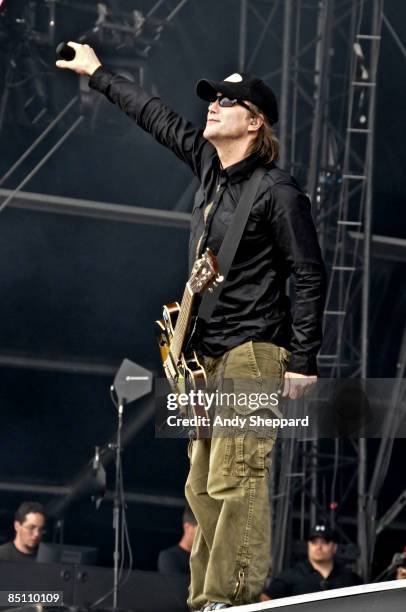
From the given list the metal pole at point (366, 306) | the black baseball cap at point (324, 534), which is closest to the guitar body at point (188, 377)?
the black baseball cap at point (324, 534)

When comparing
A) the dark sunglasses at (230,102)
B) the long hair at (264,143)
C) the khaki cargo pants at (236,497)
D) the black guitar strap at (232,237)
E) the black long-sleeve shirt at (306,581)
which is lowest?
the black long-sleeve shirt at (306,581)

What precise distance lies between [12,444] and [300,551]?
242cm

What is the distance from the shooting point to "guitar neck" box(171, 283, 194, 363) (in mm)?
4949

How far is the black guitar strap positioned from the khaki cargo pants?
20 cm

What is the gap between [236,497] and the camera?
4.75m

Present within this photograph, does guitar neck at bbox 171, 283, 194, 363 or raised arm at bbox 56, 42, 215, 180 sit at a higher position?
raised arm at bbox 56, 42, 215, 180

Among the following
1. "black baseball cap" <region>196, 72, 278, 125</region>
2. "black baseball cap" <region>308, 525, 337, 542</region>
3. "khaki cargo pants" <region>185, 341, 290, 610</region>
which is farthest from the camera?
"black baseball cap" <region>308, 525, 337, 542</region>

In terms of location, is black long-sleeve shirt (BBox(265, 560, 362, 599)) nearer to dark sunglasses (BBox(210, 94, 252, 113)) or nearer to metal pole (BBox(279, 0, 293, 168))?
metal pole (BBox(279, 0, 293, 168))

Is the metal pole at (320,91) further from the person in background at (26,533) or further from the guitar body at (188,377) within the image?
the guitar body at (188,377)

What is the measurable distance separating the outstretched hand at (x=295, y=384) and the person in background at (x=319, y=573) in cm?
394

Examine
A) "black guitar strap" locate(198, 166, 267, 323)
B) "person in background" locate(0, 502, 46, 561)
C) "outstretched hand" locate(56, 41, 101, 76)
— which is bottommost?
"person in background" locate(0, 502, 46, 561)

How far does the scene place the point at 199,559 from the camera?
5.00 meters

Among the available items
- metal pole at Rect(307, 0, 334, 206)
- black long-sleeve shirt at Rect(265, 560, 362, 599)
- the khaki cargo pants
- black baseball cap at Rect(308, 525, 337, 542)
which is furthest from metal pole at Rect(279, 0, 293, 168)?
the khaki cargo pants

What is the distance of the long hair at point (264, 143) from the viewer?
198 inches
